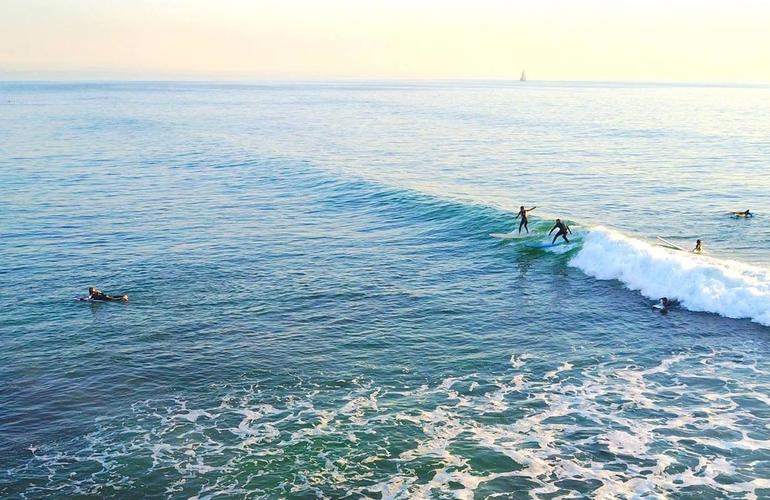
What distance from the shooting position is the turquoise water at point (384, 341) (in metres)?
21.1

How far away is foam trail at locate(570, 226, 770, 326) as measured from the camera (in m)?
33.3

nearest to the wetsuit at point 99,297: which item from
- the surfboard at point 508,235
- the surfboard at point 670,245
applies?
the surfboard at point 508,235

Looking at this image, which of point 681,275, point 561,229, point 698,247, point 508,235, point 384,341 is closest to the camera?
point 384,341

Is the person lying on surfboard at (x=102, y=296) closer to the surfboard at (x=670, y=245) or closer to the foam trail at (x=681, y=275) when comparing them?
the foam trail at (x=681, y=275)

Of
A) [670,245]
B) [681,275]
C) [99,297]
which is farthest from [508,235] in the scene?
[99,297]

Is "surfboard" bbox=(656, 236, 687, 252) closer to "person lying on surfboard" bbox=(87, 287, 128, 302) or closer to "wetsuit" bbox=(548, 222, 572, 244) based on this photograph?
"wetsuit" bbox=(548, 222, 572, 244)

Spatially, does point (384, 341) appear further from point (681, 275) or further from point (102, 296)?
point (681, 275)

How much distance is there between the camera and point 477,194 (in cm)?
6091

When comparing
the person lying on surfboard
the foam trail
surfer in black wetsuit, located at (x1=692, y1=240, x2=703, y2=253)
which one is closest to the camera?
the foam trail

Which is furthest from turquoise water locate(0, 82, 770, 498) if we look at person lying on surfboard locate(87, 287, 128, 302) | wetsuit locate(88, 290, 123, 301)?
wetsuit locate(88, 290, 123, 301)

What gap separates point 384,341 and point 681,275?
1740cm

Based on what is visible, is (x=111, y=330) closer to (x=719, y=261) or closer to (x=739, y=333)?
(x=739, y=333)

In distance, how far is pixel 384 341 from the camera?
30.1 meters

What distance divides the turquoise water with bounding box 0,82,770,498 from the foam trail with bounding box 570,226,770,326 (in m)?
0.15
